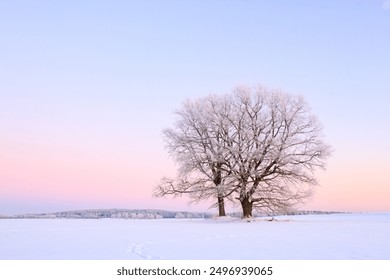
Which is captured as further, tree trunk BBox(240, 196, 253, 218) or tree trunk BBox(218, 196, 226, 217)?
tree trunk BBox(218, 196, 226, 217)

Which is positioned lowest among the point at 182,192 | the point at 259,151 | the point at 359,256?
the point at 359,256

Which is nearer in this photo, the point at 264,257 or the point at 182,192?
the point at 264,257

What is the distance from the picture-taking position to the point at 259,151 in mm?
29641

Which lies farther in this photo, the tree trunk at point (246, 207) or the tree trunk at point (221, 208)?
the tree trunk at point (221, 208)

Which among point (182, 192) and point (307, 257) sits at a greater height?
point (182, 192)

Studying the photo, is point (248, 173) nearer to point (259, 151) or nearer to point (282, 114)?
point (259, 151)

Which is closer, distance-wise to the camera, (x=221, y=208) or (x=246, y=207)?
(x=246, y=207)

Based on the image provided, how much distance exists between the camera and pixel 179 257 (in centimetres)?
1007
